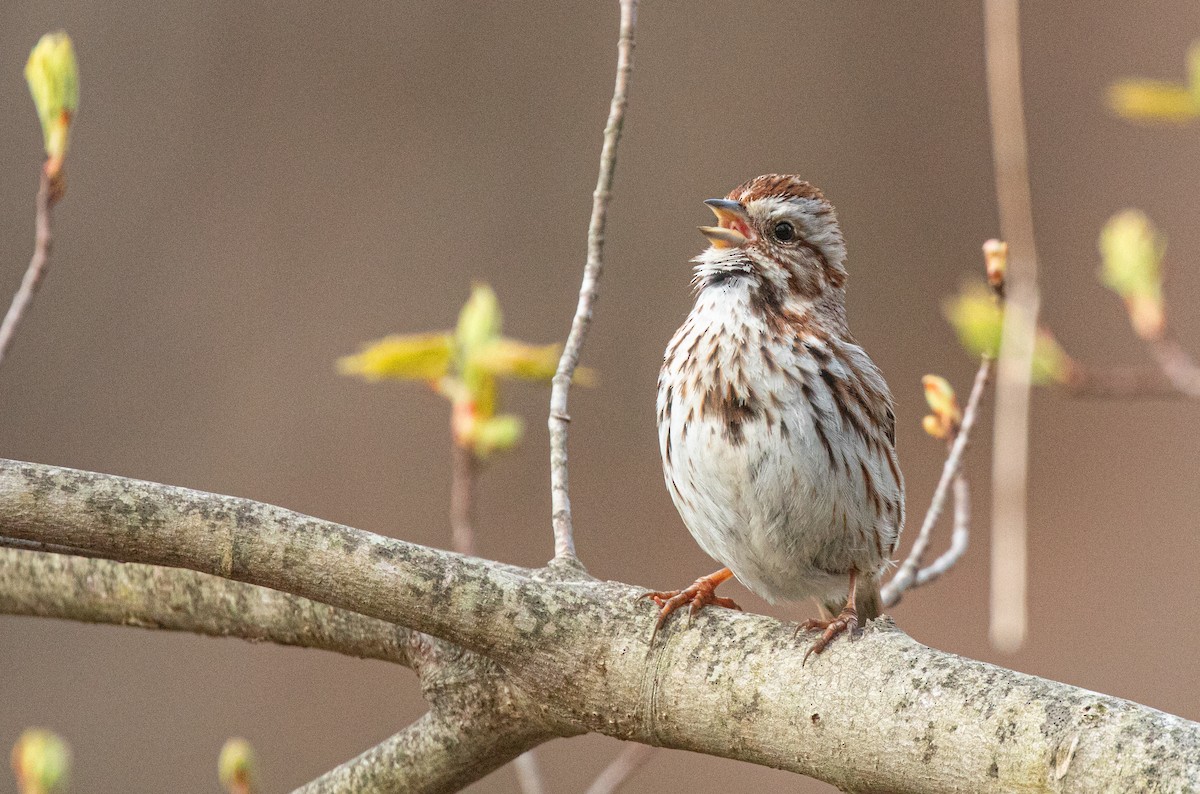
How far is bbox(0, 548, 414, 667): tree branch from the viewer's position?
67.2 inches

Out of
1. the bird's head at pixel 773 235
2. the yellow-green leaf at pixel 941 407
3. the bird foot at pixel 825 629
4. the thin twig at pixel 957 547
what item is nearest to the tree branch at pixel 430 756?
the bird foot at pixel 825 629

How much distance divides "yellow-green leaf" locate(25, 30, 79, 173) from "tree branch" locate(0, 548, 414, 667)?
0.57 metres

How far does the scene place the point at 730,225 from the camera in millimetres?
2307

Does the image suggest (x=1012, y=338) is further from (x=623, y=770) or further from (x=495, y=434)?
(x=623, y=770)

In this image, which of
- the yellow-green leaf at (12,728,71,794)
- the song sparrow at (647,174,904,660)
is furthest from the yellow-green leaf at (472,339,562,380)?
the yellow-green leaf at (12,728,71,794)

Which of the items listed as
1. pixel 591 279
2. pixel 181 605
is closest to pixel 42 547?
pixel 181 605

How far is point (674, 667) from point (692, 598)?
7.4 inches

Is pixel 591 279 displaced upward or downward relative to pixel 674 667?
upward

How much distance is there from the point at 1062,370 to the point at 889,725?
1.11 meters

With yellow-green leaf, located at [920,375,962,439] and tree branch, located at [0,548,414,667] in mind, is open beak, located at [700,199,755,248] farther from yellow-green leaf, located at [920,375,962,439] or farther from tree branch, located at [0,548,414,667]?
tree branch, located at [0,548,414,667]

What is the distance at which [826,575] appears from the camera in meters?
2.24

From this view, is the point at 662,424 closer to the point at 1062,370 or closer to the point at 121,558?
the point at 1062,370

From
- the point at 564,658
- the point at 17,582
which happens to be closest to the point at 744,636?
the point at 564,658

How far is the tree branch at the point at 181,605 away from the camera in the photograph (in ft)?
5.60
